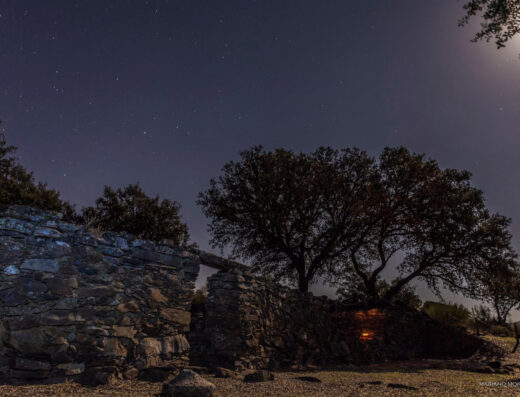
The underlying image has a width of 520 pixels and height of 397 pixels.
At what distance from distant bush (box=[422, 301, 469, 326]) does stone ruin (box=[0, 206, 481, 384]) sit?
946 centimetres

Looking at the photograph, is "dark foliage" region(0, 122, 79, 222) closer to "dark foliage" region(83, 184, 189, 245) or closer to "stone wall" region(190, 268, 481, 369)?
"dark foliage" region(83, 184, 189, 245)

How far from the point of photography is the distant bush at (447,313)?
1641cm

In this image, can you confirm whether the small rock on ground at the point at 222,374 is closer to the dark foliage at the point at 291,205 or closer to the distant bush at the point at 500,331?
the dark foliage at the point at 291,205

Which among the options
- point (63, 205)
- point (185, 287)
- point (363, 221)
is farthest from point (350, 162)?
point (63, 205)

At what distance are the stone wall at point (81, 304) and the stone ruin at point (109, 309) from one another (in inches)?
0.6

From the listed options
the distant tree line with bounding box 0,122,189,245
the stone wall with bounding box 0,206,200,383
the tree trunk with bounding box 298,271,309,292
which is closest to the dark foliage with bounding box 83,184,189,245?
the distant tree line with bounding box 0,122,189,245

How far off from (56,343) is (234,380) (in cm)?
345

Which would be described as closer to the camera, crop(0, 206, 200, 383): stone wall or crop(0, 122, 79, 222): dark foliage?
crop(0, 206, 200, 383): stone wall

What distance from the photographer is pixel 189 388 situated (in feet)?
→ 16.9

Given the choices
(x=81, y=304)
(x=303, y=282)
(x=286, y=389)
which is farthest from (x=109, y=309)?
(x=303, y=282)

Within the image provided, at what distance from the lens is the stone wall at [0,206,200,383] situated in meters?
6.02

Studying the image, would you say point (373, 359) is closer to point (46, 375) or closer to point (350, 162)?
point (350, 162)

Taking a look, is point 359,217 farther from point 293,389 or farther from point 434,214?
point 293,389

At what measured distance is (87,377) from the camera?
616 cm
